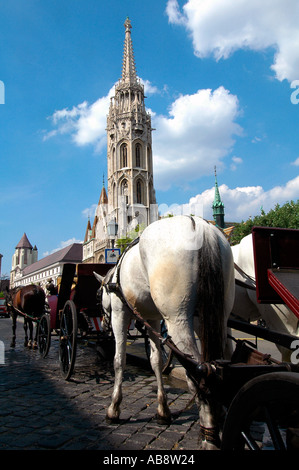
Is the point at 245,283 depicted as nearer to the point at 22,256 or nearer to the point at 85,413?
the point at 85,413

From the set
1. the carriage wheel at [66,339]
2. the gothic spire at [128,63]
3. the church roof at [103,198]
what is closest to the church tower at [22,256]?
the church roof at [103,198]

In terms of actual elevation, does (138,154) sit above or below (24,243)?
above

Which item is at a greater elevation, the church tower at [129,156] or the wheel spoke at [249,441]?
the church tower at [129,156]

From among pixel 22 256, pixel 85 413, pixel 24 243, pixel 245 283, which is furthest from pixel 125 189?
pixel 22 256

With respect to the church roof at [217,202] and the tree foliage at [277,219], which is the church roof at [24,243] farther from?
the tree foliage at [277,219]

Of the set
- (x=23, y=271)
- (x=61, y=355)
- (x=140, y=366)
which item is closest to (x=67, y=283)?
(x=61, y=355)

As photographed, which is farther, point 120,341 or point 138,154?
point 138,154

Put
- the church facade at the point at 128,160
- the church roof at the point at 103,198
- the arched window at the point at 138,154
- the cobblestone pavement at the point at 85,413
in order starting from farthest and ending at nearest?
the church roof at the point at 103,198 < the arched window at the point at 138,154 < the church facade at the point at 128,160 < the cobblestone pavement at the point at 85,413

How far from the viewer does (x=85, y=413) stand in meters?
3.84

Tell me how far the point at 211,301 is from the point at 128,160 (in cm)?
6771

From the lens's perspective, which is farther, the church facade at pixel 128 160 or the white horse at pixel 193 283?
the church facade at pixel 128 160

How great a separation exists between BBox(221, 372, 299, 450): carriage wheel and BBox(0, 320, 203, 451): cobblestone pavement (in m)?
0.68

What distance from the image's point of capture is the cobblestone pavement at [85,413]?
9.82 feet
